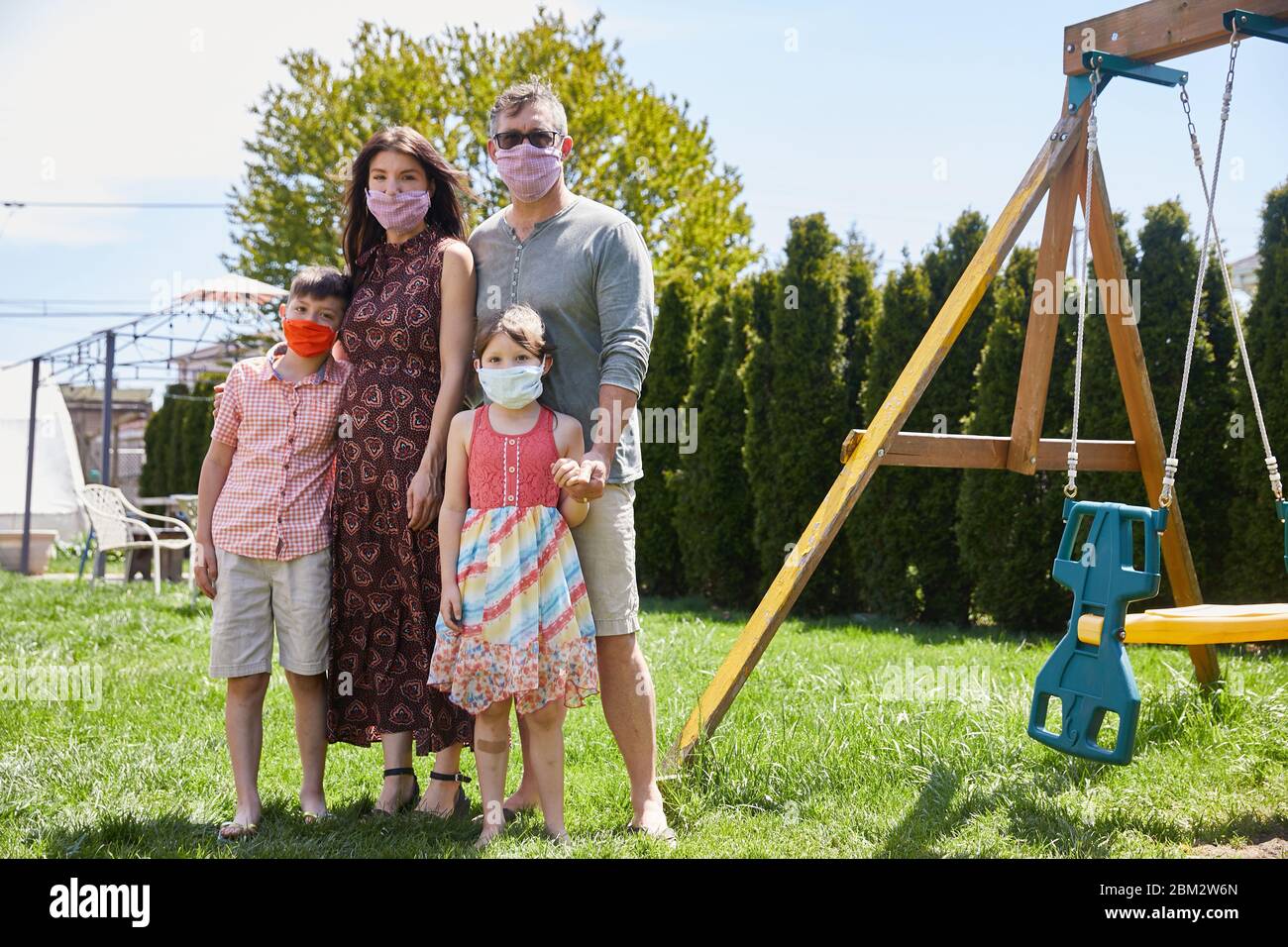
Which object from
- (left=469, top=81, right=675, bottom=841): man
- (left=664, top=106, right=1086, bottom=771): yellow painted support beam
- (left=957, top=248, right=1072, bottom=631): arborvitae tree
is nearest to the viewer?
(left=469, top=81, right=675, bottom=841): man

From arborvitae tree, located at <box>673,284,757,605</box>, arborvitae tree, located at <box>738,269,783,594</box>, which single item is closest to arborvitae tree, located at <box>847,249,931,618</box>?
arborvitae tree, located at <box>738,269,783,594</box>

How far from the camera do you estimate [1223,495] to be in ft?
22.1

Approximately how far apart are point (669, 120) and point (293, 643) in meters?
14.1

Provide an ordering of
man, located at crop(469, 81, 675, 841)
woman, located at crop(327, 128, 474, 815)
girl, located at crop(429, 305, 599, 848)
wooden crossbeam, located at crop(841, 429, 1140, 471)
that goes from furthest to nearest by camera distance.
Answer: wooden crossbeam, located at crop(841, 429, 1140, 471) → woman, located at crop(327, 128, 474, 815) → man, located at crop(469, 81, 675, 841) → girl, located at crop(429, 305, 599, 848)

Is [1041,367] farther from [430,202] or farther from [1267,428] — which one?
[1267,428]

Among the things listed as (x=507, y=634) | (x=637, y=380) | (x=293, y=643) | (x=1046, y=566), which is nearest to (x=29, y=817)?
(x=293, y=643)

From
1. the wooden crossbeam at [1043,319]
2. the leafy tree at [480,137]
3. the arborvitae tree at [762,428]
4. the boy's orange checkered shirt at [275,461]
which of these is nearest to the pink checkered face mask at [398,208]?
the boy's orange checkered shirt at [275,461]

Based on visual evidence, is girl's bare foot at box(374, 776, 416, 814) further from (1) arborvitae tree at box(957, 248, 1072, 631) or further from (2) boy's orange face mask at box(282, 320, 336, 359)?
(1) arborvitae tree at box(957, 248, 1072, 631)

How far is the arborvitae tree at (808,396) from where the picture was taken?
329 inches

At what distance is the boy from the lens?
3365mm

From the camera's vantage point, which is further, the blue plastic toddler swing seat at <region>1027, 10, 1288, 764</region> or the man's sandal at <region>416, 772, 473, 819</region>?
the man's sandal at <region>416, 772, 473, 819</region>

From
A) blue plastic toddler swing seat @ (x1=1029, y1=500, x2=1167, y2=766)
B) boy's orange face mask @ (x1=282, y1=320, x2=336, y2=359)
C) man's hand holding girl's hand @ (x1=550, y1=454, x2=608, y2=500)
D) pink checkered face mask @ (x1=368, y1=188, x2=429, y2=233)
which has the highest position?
pink checkered face mask @ (x1=368, y1=188, x2=429, y2=233)

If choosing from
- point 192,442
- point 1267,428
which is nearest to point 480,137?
point 192,442

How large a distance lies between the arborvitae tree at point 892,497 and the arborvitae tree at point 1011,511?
477 mm
